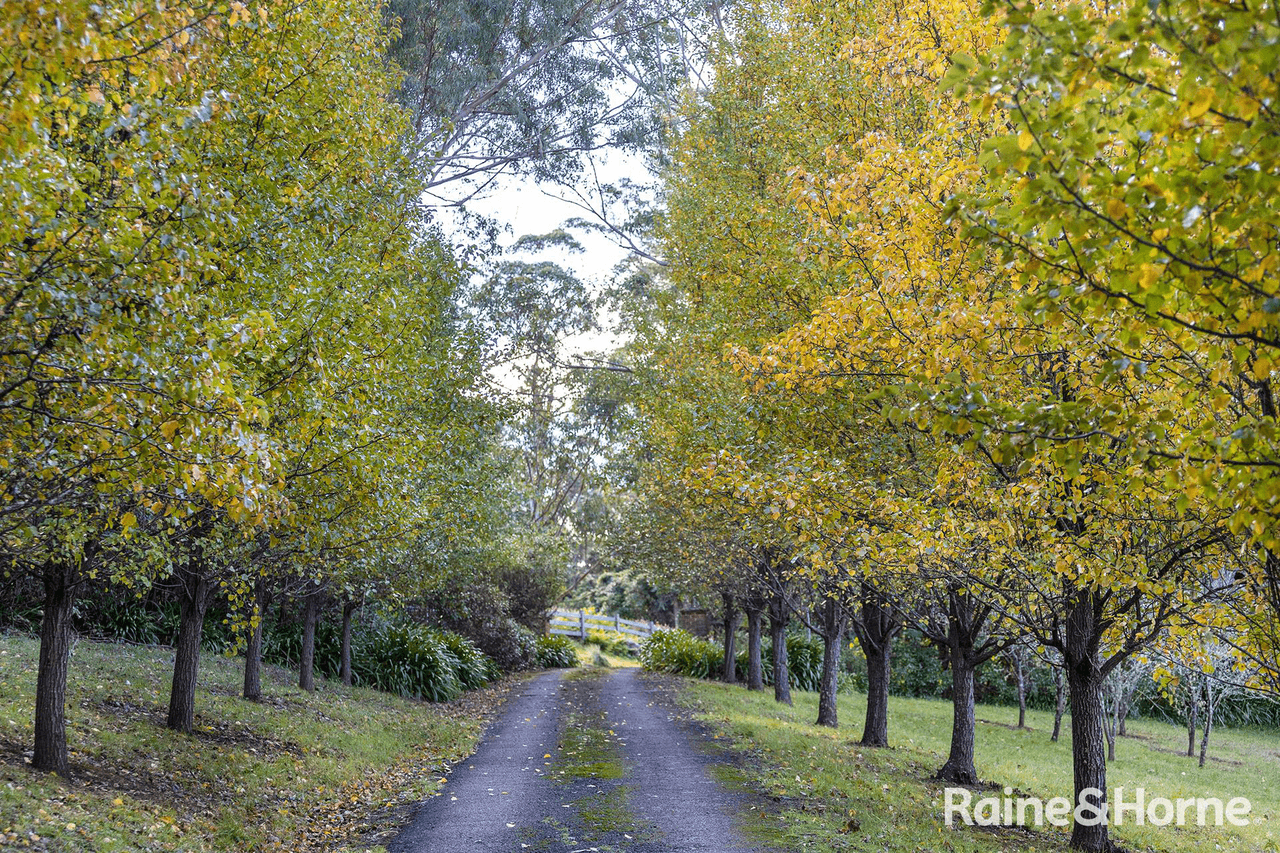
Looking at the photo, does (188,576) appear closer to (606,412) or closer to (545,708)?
(545,708)

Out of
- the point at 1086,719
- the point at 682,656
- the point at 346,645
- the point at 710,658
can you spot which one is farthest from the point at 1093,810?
the point at 682,656

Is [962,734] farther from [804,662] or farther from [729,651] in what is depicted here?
[729,651]

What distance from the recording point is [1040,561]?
609 cm

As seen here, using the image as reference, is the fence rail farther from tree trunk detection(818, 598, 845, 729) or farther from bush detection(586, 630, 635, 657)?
tree trunk detection(818, 598, 845, 729)

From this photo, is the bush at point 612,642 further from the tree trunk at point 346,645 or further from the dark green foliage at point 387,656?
the tree trunk at point 346,645

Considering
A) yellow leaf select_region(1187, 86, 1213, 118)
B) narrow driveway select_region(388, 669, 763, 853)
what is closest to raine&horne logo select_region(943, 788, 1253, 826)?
narrow driveway select_region(388, 669, 763, 853)

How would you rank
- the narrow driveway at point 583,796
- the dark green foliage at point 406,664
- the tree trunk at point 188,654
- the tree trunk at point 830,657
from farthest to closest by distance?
the dark green foliage at point 406,664 < the tree trunk at point 830,657 < the tree trunk at point 188,654 < the narrow driveway at point 583,796

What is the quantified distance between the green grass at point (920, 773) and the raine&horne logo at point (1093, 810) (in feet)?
0.71

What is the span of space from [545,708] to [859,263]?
12040 millimetres

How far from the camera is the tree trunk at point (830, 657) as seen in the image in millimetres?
14922

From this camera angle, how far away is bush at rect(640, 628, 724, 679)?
25.2 meters

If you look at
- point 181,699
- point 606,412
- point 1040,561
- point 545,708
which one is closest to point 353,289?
point 181,699

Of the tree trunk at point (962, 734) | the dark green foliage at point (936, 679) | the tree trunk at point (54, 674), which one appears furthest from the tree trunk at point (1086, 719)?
the dark green foliage at point (936, 679)

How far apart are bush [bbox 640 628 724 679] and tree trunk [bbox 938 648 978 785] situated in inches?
579
